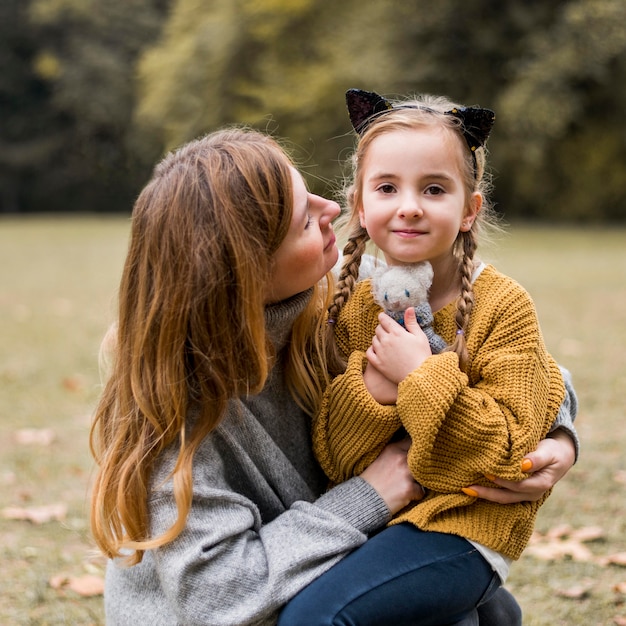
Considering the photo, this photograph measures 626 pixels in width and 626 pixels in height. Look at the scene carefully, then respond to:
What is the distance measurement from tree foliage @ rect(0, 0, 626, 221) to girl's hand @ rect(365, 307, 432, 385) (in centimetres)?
1205

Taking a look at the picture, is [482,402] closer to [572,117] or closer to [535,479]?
[535,479]

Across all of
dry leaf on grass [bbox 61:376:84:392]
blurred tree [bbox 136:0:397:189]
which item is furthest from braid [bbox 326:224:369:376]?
blurred tree [bbox 136:0:397:189]

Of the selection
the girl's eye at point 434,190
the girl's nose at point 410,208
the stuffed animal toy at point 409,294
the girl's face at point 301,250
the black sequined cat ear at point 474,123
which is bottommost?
the stuffed animal toy at point 409,294

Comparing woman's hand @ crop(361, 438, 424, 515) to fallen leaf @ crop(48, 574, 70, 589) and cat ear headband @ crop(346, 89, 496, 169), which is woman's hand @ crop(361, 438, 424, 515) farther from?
fallen leaf @ crop(48, 574, 70, 589)

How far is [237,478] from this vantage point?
6.01 ft

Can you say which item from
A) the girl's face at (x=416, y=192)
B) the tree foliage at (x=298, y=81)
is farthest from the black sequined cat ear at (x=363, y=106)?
the tree foliage at (x=298, y=81)

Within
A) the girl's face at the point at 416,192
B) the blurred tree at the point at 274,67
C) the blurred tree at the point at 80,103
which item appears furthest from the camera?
the blurred tree at the point at 80,103

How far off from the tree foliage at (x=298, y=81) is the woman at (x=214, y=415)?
12.1 metres

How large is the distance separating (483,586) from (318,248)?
30.2 inches

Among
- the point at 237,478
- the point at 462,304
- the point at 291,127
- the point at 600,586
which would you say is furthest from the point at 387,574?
the point at 291,127

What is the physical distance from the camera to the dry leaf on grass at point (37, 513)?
3.33 metres

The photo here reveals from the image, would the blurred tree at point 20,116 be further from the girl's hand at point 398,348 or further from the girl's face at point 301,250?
the girl's hand at point 398,348

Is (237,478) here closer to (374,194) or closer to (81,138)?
(374,194)

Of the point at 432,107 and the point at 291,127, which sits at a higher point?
the point at 432,107
